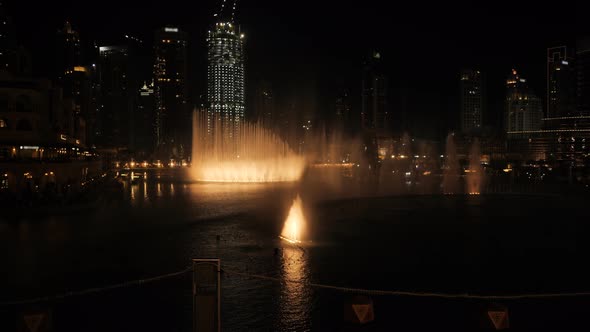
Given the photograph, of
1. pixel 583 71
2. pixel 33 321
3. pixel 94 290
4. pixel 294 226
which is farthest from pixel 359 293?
pixel 583 71

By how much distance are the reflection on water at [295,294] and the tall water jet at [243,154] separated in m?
46.3

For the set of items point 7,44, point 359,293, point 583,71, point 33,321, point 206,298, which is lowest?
point 359,293

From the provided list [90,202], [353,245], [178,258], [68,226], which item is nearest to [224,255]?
[178,258]

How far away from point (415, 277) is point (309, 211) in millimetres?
14523

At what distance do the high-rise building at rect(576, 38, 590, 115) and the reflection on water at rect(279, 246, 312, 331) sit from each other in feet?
520

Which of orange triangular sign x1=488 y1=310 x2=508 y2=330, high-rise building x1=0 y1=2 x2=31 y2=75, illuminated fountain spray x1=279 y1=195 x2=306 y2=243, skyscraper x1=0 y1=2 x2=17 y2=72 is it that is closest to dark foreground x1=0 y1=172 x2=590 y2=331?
orange triangular sign x1=488 y1=310 x2=508 y2=330

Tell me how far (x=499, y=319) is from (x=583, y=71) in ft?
556

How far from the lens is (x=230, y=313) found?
9.98 metres

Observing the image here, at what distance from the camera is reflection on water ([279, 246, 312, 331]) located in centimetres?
955

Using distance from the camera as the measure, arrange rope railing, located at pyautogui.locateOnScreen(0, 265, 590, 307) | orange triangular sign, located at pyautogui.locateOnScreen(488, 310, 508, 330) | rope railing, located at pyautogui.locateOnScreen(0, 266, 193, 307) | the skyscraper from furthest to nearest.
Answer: the skyscraper, rope railing, located at pyautogui.locateOnScreen(0, 265, 590, 307), rope railing, located at pyautogui.locateOnScreen(0, 266, 193, 307), orange triangular sign, located at pyautogui.locateOnScreen(488, 310, 508, 330)

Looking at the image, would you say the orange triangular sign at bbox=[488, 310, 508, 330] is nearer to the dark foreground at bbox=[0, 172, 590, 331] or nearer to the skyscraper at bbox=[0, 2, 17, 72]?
the dark foreground at bbox=[0, 172, 590, 331]

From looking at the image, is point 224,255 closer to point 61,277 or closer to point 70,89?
point 61,277

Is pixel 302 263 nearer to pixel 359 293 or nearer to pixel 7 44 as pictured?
pixel 359 293

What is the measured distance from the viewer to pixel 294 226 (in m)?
21.8
